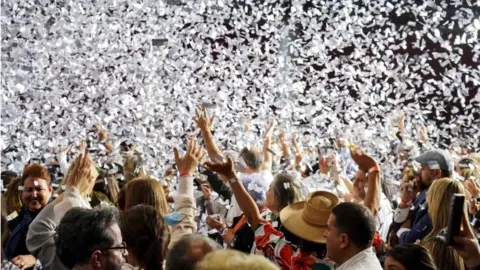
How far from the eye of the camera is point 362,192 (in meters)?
5.42

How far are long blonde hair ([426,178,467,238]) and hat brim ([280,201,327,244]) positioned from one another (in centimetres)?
86

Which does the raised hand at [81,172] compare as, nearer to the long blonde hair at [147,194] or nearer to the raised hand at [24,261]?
the long blonde hair at [147,194]

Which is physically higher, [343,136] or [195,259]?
[195,259]

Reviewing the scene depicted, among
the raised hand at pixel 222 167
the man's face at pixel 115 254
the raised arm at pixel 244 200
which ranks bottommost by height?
the raised arm at pixel 244 200

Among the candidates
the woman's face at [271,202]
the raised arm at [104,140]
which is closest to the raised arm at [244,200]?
the woman's face at [271,202]

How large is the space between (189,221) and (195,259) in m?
1.12

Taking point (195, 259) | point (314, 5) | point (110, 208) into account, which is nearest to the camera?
point (195, 259)

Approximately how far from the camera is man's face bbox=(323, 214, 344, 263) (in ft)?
11.0

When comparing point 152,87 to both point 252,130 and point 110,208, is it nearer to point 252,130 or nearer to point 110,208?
point 252,130

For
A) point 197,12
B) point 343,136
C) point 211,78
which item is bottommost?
point 343,136

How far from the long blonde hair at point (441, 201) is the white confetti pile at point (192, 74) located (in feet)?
12.2

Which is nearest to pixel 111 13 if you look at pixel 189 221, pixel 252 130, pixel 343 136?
pixel 252 130

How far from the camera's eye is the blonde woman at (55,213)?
3.68 metres

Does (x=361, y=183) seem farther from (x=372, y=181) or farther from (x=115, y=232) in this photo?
(x=115, y=232)
